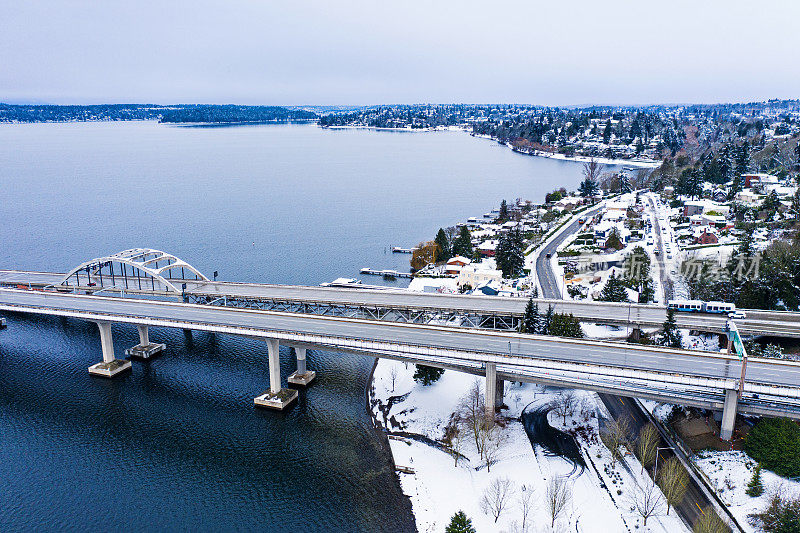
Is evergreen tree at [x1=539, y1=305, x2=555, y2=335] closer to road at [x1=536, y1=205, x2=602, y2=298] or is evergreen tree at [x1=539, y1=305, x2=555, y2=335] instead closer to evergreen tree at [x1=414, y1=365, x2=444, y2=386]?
evergreen tree at [x1=414, y1=365, x2=444, y2=386]

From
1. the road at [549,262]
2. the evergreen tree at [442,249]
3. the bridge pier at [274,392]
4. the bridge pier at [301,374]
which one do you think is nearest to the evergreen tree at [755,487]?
the road at [549,262]

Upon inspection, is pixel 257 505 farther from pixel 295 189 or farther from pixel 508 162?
pixel 508 162

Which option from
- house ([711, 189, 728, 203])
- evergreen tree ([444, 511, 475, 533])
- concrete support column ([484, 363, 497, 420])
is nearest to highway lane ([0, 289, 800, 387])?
concrete support column ([484, 363, 497, 420])

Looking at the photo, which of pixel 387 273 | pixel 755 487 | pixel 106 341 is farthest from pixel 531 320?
pixel 106 341

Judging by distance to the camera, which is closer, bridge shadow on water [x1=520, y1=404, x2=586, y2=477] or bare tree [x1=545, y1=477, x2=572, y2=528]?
bare tree [x1=545, y1=477, x2=572, y2=528]

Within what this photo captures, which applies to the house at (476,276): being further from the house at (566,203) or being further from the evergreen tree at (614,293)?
the house at (566,203)

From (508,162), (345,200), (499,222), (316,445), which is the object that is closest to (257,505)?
Answer: (316,445)

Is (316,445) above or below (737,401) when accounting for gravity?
below
